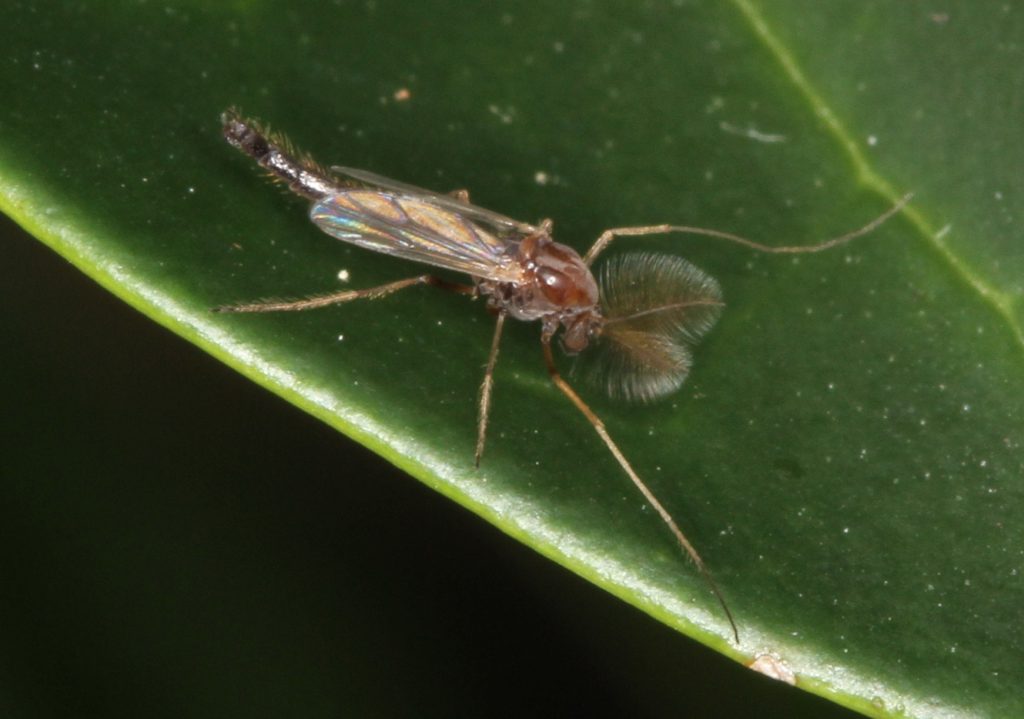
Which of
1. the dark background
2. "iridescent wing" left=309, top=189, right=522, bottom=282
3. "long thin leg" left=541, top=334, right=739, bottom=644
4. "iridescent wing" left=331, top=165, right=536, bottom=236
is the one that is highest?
"iridescent wing" left=331, top=165, right=536, bottom=236

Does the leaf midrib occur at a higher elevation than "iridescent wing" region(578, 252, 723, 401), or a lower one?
higher

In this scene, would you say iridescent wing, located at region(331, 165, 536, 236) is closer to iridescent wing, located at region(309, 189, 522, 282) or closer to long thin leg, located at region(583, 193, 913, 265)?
iridescent wing, located at region(309, 189, 522, 282)

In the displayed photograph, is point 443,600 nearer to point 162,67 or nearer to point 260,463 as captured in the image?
point 260,463

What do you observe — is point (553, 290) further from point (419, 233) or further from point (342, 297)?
point (342, 297)

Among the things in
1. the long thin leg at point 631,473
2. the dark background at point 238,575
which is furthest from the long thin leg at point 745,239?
the dark background at point 238,575

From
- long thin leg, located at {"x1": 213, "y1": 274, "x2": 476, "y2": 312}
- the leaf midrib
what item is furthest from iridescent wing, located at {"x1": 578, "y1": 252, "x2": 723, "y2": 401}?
the leaf midrib

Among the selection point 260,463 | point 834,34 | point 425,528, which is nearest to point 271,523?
point 260,463

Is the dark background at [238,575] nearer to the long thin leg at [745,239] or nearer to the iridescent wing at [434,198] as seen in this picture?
the iridescent wing at [434,198]
